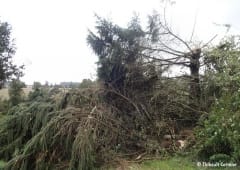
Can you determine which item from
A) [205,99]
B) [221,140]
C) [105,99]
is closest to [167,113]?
[205,99]

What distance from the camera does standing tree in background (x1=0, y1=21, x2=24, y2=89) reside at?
1664 cm

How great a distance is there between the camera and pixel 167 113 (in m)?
6.37

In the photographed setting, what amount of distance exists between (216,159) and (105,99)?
2701 mm

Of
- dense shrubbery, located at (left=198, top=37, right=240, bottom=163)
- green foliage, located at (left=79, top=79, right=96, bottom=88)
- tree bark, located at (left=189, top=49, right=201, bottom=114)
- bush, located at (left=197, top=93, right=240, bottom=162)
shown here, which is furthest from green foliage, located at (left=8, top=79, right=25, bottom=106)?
bush, located at (left=197, top=93, right=240, bottom=162)

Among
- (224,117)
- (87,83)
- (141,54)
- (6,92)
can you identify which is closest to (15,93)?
(6,92)

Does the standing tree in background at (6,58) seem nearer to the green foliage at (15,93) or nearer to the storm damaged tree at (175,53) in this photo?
the green foliage at (15,93)

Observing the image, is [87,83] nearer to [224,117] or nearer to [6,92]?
[224,117]

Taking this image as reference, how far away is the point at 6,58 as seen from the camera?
16953mm

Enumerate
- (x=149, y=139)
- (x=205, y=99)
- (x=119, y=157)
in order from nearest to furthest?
(x=119, y=157) → (x=149, y=139) → (x=205, y=99)

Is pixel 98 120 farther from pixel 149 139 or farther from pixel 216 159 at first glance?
pixel 216 159

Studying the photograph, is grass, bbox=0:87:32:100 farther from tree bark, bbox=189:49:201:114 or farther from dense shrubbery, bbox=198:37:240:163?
dense shrubbery, bbox=198:37:240:163

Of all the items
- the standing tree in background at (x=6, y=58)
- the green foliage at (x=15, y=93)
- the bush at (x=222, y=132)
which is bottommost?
the bush at (x=222, y=132)

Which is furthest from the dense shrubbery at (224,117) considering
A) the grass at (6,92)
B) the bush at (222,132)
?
the grass at (6,92)

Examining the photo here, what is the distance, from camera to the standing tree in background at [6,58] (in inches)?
655
